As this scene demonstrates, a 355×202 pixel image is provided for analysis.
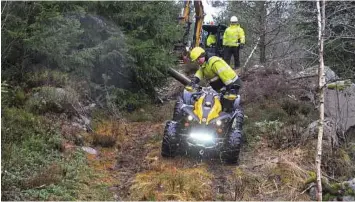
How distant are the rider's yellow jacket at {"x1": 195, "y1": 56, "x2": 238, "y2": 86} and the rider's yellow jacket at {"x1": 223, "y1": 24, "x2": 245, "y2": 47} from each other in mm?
6825

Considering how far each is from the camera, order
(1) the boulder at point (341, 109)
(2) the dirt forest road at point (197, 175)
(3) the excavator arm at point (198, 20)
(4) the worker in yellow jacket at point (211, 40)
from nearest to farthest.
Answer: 1. (2) the dirt forest road at point (197, 175)
2. (1) the boulder at point (341, 109)
3. (3) the excavator arm at point (198, 20)
4. (4) the worker in yellow jacket at point (211, 40)

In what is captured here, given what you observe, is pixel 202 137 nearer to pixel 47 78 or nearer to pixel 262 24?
pixel 47 78

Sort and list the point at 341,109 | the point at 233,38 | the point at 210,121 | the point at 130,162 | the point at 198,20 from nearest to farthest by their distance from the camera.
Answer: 1. the point at 210,121
2. the point at 130,162
3. the point at 341,109
4. the point at 198,20
5. the point at 233,38

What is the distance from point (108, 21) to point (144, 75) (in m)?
1.93

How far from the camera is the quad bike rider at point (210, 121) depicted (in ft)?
29.0

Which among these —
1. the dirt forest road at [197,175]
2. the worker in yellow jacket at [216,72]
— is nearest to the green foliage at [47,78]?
the dirt forest road at [197,175]

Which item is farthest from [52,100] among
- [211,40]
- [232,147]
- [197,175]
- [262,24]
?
[262,24]

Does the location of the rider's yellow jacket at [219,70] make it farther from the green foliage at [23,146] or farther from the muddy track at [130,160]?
the green foliage at [23,146]

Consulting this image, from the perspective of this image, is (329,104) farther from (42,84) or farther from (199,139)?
(42,84)

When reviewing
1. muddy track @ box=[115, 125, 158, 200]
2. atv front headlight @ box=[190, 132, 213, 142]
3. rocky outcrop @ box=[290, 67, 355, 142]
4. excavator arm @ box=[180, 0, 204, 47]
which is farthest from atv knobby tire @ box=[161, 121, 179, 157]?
excavator arm @ box=[180, 0, 204, 47]

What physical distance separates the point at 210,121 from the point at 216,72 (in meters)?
1.15

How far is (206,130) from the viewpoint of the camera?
884 centimetres

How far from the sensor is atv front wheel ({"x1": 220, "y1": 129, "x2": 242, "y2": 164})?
346 inches

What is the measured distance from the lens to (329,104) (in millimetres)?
11398
